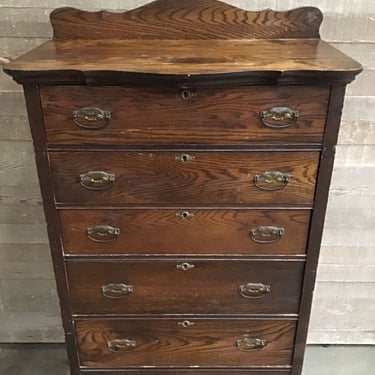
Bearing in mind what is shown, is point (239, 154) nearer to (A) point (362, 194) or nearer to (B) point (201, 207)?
(B) point (201, 207)

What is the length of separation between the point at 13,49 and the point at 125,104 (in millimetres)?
617

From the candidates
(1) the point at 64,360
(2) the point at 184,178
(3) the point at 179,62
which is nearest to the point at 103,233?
(2) the point at 184,178

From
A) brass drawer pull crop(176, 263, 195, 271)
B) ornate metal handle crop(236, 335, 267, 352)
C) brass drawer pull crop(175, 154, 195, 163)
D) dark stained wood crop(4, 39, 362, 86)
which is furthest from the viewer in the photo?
ornate metal handle crop(236, 335, 267, 352)

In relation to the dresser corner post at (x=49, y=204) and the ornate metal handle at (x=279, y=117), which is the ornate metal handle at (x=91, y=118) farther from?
the ornate metal handle at (x=279, y=117)

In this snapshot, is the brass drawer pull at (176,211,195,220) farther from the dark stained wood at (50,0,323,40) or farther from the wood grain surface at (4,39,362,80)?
the dark stained wood at (50,0,323,40)

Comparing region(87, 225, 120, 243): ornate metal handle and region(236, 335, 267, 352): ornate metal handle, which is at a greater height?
region(87, 225, 120, 243): ornate metal handle

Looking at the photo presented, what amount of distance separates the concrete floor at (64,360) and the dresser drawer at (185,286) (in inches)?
23.7

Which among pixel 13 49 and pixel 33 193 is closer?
pixel 13 49

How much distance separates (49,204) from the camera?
1.23 meters

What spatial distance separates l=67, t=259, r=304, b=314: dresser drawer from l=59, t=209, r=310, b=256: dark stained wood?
1.5 inches

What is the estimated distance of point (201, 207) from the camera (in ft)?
4.07

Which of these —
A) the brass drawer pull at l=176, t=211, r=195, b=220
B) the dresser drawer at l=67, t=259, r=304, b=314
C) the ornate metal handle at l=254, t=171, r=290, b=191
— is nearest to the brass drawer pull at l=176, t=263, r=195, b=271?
the dresser drawer at l=67, t=259, r=304, b=314

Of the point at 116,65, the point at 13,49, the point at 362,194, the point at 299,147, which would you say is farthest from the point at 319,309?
the point at 13,49

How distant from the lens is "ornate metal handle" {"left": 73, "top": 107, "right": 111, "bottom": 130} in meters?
1.12
